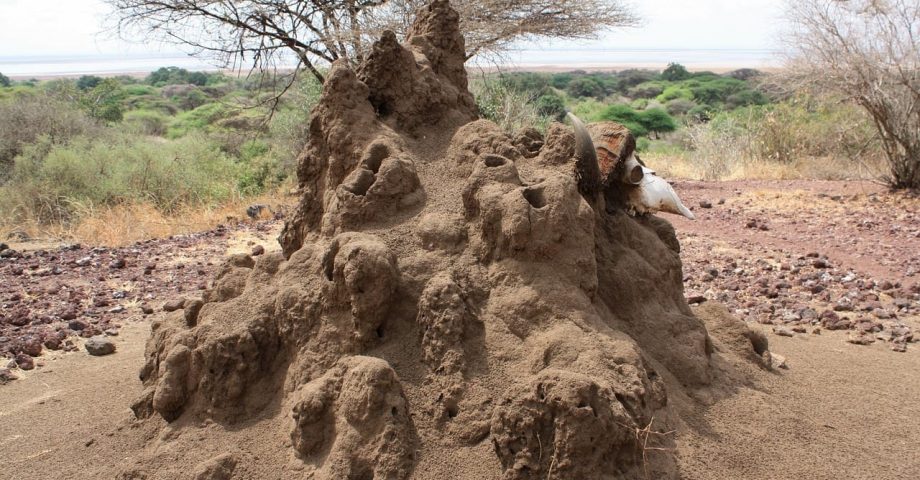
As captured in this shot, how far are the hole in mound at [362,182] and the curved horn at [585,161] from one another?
3.12 feet

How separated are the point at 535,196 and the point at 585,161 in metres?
0.35

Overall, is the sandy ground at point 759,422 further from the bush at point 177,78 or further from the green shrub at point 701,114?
the bush at point 177,78

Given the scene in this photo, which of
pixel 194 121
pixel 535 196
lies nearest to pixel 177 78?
pixel 194 121

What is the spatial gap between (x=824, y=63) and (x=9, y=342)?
1192 centimetres

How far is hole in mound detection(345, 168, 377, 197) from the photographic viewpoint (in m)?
3.48

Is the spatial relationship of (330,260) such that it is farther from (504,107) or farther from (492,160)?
(504,107)

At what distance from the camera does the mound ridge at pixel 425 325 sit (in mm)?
2637

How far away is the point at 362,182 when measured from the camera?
3.50m

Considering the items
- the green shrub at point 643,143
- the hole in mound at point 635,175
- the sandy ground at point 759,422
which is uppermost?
the hole in mound at point 635,175

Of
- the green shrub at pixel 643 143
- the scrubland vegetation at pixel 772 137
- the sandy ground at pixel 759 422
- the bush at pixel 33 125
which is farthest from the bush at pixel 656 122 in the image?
the sandy ground at pixel 759 422

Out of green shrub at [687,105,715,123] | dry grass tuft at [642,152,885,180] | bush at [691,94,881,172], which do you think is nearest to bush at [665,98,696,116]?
green shrub at [687,105,715,123]

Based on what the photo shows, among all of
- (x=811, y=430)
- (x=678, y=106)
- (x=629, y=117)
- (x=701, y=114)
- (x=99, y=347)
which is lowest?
(x=678, y=106)

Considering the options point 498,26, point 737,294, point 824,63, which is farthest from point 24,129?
point 824,63

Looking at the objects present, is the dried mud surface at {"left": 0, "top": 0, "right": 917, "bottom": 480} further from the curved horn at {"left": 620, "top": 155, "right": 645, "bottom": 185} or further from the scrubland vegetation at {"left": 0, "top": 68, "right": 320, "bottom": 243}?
the scrubland vegetation at {"left": 0, "top": 68, "right": 320, "bottom": 243}
